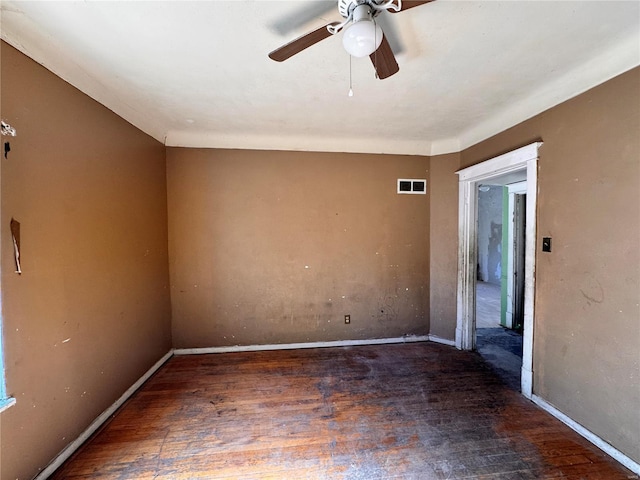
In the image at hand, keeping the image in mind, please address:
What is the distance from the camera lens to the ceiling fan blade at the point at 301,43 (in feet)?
3.82

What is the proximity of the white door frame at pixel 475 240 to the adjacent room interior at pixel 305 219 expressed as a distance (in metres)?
0.04

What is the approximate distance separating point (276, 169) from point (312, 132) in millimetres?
578

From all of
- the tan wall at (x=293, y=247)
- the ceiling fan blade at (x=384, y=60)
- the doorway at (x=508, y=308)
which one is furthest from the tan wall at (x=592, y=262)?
the ceiling fan blade at (x=384, y=60)

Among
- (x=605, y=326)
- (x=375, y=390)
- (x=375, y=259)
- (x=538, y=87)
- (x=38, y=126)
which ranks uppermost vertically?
(x=538, y=87)

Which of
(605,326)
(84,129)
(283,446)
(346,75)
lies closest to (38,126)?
(84,129)

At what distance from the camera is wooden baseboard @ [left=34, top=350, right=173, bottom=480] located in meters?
1.54

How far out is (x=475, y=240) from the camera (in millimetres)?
3006

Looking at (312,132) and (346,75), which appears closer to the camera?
(346,75)

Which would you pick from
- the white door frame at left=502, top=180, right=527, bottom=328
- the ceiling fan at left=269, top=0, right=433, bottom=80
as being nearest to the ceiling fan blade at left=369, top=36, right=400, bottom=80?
the ceiling fan at left=269, top=0, right=433, bottom=80

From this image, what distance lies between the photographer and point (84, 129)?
1.82 m

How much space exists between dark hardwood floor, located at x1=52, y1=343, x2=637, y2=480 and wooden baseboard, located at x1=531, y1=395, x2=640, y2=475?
4 centimetres

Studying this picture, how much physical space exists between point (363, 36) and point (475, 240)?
2.61 metres

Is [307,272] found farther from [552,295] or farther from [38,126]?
[38,126]

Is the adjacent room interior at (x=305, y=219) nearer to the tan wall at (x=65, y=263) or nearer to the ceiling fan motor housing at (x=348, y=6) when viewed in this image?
the tan wall at (x=65, y=263)
